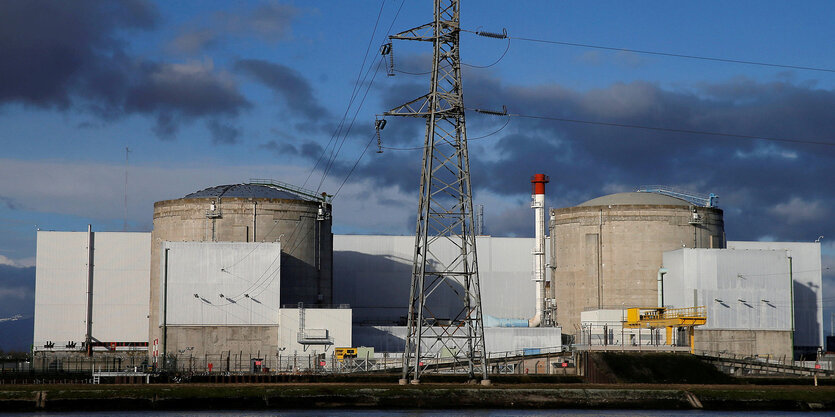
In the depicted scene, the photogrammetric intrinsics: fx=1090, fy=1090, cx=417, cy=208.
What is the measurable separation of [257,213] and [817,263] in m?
57.7

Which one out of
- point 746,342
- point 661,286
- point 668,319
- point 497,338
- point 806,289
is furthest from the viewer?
point 806,289

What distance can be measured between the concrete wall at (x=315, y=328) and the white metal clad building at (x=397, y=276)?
2301 centimetres

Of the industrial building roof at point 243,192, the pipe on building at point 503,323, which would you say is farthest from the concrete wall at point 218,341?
the pipe on building at point 503,323

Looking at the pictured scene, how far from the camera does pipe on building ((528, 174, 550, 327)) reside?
327ft

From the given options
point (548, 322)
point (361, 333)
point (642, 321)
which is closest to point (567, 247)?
point (548, 322)

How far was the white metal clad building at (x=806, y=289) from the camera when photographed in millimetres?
106125

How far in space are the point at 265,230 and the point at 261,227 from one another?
423mm

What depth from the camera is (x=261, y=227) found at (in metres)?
92.6

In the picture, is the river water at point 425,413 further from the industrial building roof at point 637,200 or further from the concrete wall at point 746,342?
the industrial building roof at point 637,200

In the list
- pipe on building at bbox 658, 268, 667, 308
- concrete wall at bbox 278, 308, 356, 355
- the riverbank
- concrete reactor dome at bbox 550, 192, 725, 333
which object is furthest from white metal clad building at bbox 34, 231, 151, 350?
pipe on building at bbox 658, 268, 667, 308

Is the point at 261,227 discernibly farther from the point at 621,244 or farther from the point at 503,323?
the point at 621,244

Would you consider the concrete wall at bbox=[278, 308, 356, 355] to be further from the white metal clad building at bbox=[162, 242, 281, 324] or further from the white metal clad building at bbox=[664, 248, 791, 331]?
the white metal clad building at bbox=[664, 248, 791, 331]

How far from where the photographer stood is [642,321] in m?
85.3

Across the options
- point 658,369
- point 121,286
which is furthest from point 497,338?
point 121,286
